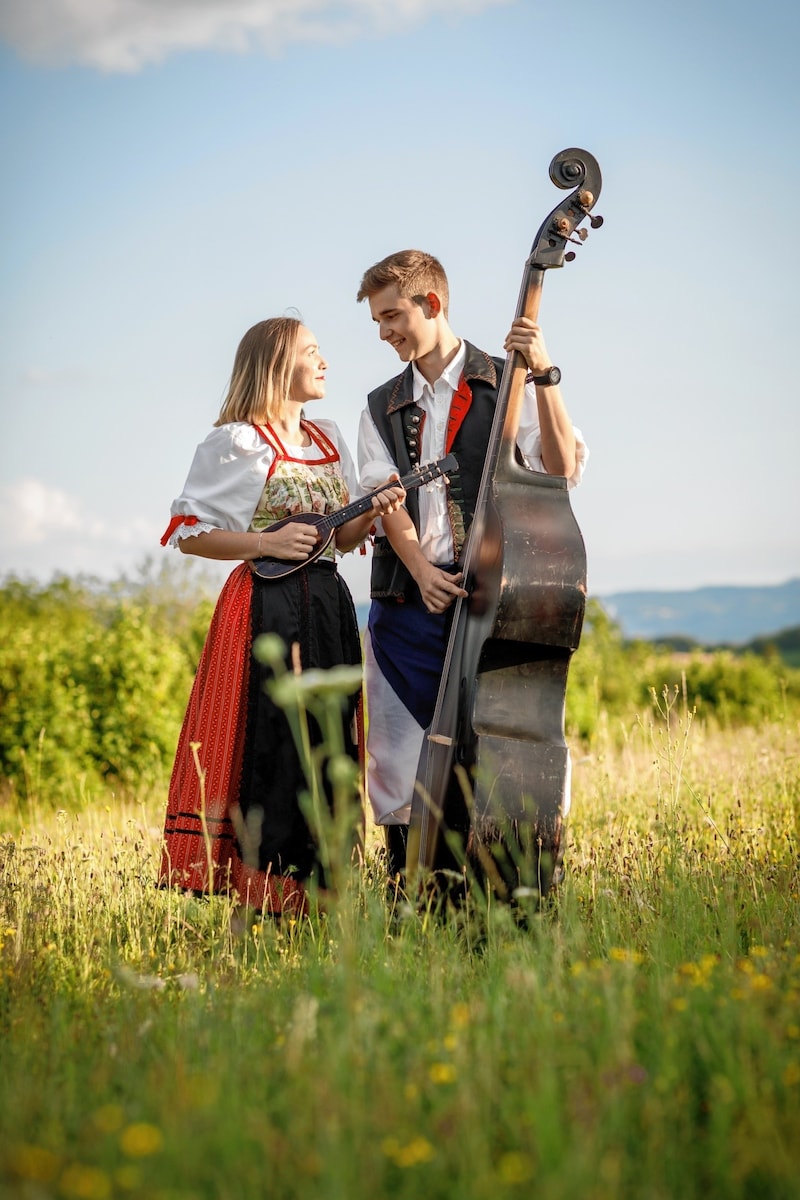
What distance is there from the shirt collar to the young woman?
349mm

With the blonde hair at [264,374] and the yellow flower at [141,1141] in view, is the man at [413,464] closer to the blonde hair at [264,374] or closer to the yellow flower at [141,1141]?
the blonde hair at [264,374]

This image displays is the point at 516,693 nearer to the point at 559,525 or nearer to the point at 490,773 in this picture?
the point at 490,773

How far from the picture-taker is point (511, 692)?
127 inches

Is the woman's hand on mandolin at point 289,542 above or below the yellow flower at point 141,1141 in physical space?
above

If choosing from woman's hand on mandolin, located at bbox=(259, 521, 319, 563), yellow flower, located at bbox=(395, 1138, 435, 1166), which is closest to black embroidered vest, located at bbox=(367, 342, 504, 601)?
woman's hand on mandolin, located at bbox=(259, 521, 319, 563)

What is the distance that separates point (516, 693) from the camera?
10.6ft

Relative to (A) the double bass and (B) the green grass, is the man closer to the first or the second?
(A) the double bass

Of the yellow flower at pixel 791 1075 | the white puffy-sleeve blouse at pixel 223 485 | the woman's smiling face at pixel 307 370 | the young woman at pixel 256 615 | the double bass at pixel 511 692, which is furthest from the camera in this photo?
the woman's smiling face at pixel 307 370

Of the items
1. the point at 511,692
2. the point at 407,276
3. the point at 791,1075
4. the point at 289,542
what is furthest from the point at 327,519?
the point at 791,1075

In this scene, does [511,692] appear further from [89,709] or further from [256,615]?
[89,709]

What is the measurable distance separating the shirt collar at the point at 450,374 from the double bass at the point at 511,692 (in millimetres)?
539

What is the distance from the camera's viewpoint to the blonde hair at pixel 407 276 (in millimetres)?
3865

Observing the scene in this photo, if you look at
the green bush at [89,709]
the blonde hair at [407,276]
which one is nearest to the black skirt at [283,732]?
the blonde hair at [407,276]

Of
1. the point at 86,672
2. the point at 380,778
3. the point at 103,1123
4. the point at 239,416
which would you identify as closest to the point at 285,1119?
the point at 103,1123
